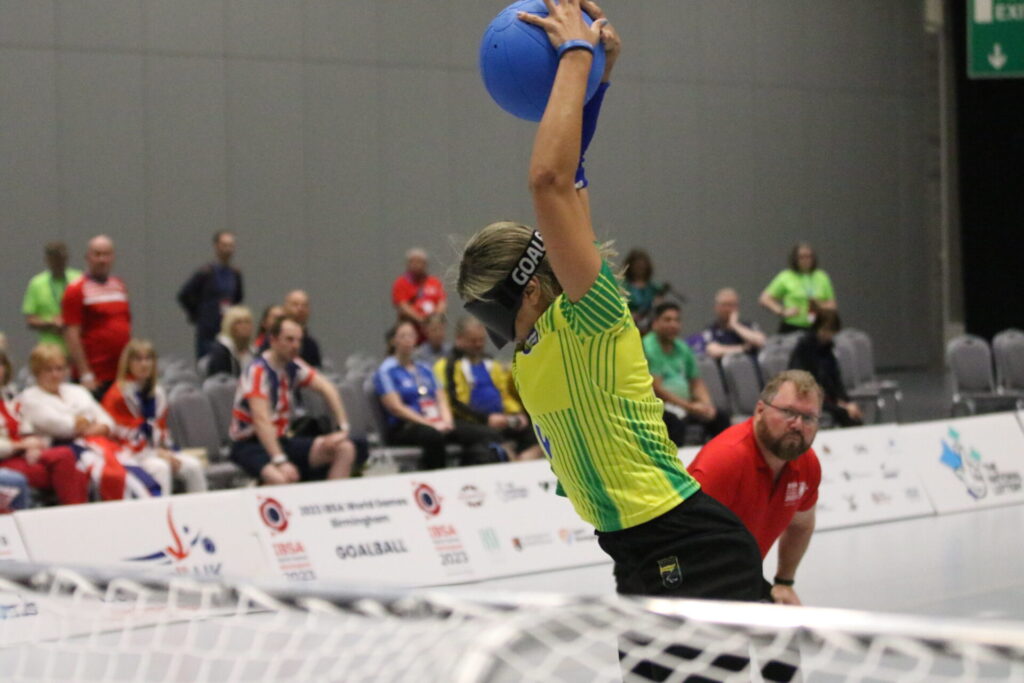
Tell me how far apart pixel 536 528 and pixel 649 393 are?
5714mm

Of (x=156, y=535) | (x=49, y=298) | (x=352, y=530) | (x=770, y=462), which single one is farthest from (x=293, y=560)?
(x=49, y=298)

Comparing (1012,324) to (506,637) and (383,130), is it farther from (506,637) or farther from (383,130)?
(506,637)

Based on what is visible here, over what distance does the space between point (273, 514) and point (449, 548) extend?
1.05m

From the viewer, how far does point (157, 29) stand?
14.4 metres

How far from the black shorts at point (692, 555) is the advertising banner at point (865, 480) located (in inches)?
274

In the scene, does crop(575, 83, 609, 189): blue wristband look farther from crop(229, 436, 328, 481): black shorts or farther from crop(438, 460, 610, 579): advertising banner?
crop(229, 436, 328, 481): black shorts

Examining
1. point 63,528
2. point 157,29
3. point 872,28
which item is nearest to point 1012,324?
point 872,28

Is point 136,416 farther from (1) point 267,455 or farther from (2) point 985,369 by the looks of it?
(2) point 985,369

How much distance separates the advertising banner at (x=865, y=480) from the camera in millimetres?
9773

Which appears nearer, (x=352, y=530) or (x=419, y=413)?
(x=352, y=530)

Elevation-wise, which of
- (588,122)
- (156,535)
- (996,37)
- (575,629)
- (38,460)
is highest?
Answer: (996,37)

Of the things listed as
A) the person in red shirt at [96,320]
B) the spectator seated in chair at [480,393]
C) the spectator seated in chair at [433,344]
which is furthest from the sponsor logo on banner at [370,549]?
the spectator seated in chair at [433,344]

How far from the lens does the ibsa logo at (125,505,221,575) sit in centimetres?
717

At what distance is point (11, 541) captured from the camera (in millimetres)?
6719
